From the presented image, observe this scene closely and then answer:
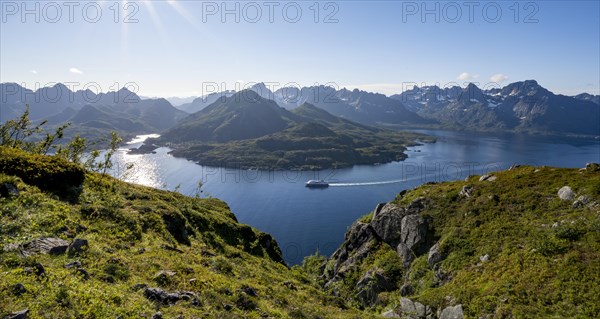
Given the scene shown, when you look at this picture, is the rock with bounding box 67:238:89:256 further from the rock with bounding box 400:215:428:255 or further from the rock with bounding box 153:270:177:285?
the rock with bounding box 400:215:428:255

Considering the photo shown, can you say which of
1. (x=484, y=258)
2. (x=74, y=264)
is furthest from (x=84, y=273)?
(x=484, y=258)

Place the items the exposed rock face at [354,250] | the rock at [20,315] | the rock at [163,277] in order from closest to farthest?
the rock at [20,315], the rock at [163,277], the exposed rock face at [354,250]

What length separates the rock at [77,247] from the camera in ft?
60.2

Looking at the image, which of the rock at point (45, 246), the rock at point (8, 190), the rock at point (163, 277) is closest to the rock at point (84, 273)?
the rock at point (45, 246)

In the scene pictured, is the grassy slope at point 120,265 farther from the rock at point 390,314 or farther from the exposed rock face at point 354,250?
the exposed rock face at point 354,250

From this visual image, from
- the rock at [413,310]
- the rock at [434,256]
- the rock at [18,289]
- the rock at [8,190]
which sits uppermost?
the rock at [8,190]

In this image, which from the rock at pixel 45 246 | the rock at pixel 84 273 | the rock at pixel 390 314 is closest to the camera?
the rock at pixel 84 273

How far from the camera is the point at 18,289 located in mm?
13086

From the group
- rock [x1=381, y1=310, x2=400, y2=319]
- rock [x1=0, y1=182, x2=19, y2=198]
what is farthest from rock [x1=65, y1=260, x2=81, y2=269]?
rock [x1=381, y1=310, x2=400, y2=319]

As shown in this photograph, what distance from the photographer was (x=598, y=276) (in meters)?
25.3

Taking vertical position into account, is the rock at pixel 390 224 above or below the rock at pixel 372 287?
above

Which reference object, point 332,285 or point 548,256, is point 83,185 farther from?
point 548,256

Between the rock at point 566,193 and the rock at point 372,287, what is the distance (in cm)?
2168

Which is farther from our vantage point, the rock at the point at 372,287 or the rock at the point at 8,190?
the rock at the point at 372,287
